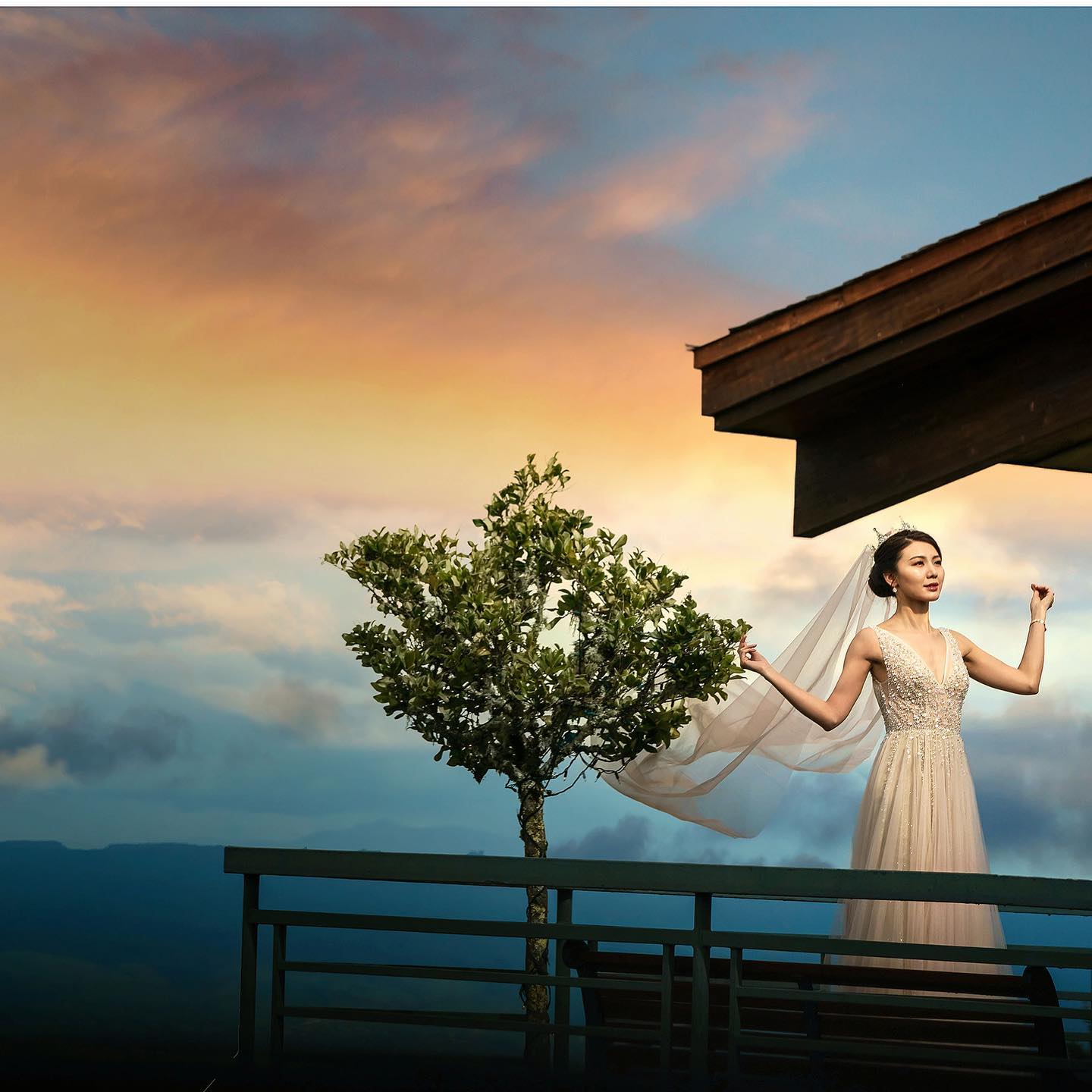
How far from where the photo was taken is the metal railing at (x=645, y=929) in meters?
3.36

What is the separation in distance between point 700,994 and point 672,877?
31 centimetres

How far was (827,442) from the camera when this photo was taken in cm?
511

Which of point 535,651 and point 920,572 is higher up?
point 920,572

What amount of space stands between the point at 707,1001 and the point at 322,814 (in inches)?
196

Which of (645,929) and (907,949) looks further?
(645,929)

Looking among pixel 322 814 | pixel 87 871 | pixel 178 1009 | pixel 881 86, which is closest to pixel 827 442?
pixel 178 1009

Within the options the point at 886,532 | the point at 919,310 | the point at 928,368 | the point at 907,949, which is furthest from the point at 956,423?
the point at 907,949

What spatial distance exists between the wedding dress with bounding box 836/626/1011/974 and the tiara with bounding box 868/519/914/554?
38cm

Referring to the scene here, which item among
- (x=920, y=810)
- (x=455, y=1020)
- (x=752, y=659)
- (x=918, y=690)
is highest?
(x=752, y=659)

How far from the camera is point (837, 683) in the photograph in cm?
508

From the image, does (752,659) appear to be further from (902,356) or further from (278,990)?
(278,990)

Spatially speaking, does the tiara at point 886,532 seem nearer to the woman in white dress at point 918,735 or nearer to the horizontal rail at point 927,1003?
the woman in white dress at point 918,735

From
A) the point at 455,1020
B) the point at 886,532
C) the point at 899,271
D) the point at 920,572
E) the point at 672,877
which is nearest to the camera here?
the point at 672,877

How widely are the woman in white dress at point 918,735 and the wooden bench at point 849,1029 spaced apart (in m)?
0.55
